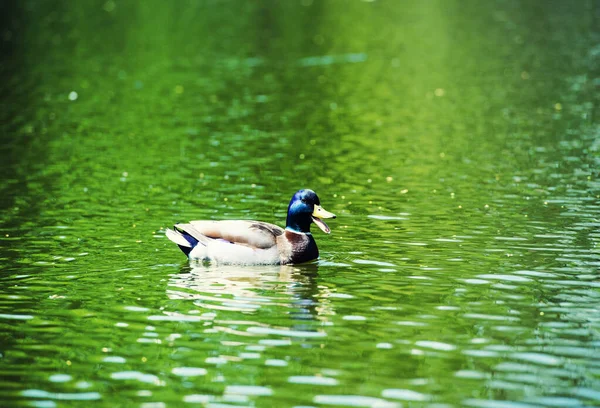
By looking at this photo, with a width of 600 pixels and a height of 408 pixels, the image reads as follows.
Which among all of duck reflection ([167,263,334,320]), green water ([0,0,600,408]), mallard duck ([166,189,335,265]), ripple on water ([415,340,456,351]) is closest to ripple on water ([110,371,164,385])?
green water ([0,0,600,408])

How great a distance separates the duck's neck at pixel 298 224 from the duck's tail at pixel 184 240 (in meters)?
1.73

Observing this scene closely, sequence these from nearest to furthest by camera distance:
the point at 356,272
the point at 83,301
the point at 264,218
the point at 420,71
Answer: the point at 83,301 → the point at 356,272 → the point at 264,218 → the point at 420,71

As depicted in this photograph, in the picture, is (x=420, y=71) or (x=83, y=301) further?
(x=420, y=71)

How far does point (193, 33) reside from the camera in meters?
66.7

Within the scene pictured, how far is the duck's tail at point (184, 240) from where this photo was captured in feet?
64.9

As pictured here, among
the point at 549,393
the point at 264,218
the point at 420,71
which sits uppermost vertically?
the point at 420,71

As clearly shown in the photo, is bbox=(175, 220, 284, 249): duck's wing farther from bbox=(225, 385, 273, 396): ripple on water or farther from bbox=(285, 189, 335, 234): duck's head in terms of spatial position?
bbox=(225, 385, 273, 396): ripple on water

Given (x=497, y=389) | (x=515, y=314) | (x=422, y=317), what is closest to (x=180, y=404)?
(x=497, y=389)

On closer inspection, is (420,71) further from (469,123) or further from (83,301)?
(83,301)

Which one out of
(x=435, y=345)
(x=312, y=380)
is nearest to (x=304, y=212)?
(x=435, y=345)

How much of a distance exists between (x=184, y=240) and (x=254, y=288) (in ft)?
7.80

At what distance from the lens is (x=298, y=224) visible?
66.2ft

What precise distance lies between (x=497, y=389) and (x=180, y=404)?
369 cm

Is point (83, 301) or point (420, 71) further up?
point (420, 71)
